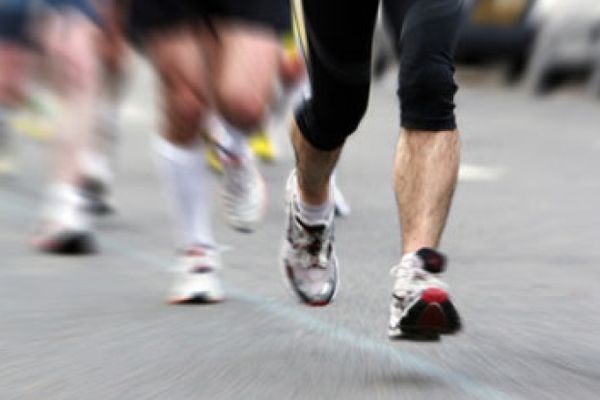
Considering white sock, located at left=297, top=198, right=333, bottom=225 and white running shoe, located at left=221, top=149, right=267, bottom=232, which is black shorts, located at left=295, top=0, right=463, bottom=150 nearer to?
white sock, located at left=297, top=198, right=333, bottom=225

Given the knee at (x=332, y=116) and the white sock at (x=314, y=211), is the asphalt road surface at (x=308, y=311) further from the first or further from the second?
the knee at (x=332, y=116)

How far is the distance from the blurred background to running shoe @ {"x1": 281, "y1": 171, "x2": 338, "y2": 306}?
0.40ft

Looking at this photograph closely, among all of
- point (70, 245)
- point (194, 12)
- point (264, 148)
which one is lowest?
point (70, 245)

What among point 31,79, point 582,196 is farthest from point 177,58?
point 31,79

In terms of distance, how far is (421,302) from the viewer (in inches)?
161

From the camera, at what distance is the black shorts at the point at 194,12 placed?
5.52m

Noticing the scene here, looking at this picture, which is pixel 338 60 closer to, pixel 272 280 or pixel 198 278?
pixel 198 278

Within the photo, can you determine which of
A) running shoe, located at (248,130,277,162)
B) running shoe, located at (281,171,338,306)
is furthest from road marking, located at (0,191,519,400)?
running shoe, located at (248,130,277,162)

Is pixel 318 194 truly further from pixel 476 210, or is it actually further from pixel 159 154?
pixel 476 210

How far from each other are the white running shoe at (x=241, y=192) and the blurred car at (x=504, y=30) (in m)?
11.0

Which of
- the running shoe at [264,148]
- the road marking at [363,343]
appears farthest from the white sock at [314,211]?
the running shoe at [264,148]

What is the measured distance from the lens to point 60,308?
569 centimetres

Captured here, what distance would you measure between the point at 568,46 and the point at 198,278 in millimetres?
11944

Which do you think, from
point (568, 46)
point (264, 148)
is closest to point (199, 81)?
point (264, 148)
